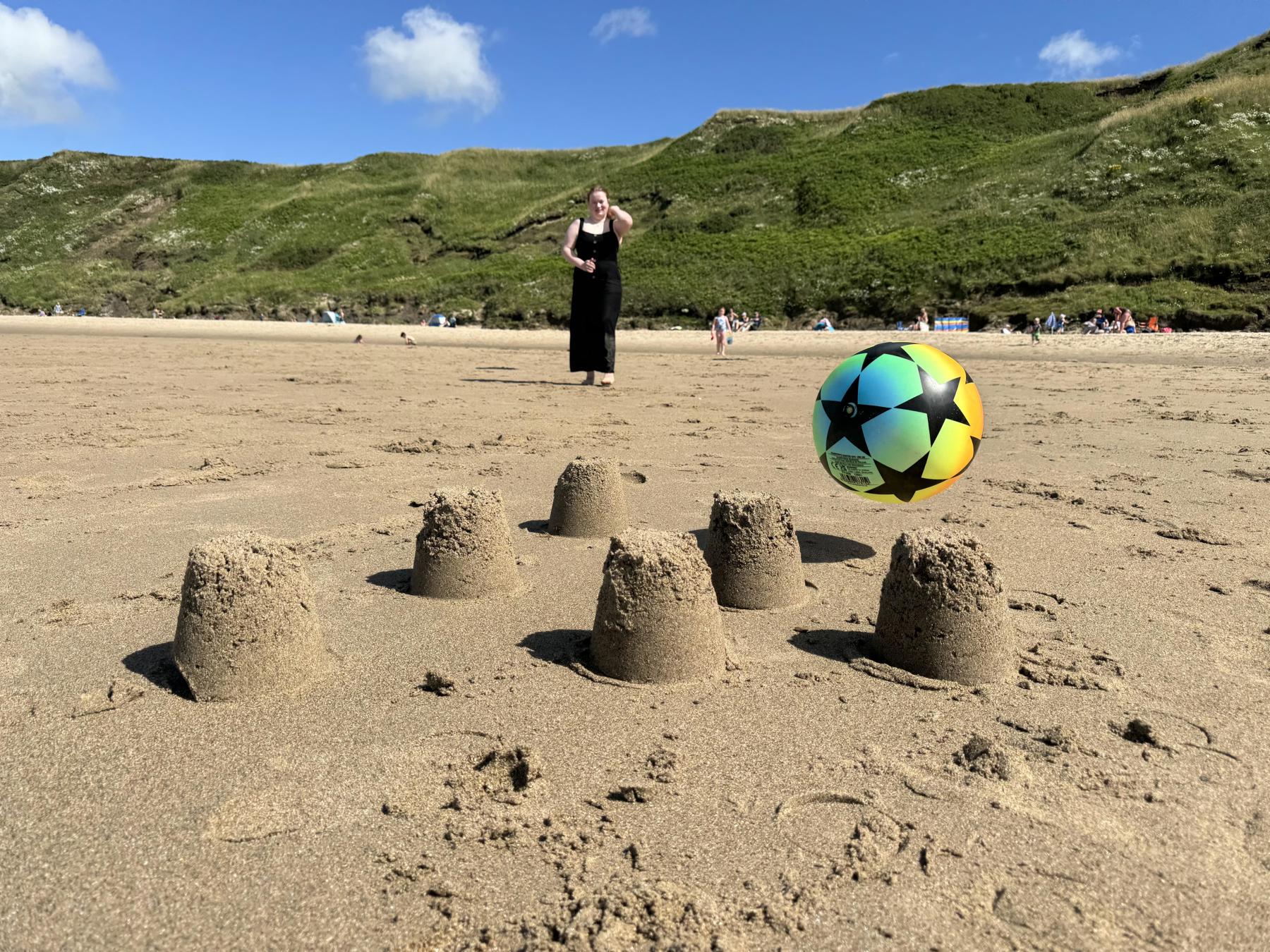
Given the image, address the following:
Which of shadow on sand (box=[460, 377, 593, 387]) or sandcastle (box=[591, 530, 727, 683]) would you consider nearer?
sandcastle (box=[591, 530, 727, 683])

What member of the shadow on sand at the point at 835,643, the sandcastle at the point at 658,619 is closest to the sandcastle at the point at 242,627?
the sandcastle at the point at 658,619

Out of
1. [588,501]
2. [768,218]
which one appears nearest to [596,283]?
[588,501]

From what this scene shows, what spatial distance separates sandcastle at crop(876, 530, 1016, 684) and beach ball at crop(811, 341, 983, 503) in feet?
3.84

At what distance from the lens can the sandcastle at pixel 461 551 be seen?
356 centimetres

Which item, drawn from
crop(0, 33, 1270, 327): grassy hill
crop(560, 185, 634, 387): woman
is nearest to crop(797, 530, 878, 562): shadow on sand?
crop(560, 185, 634, 387): woman

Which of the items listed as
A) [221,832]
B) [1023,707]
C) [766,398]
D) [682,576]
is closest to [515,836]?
[221,832]

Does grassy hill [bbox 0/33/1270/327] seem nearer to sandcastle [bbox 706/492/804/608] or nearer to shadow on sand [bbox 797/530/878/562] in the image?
shadow on sand [bbox 797/530/878/562]

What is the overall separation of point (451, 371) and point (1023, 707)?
1206 centimetres

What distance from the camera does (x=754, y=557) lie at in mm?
3490

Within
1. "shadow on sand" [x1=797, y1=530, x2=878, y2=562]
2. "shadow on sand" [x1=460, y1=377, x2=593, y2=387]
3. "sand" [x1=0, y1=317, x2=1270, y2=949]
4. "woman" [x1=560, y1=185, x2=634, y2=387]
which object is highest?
"woman" [x1=560, y1=185, x2=634, y2=387]

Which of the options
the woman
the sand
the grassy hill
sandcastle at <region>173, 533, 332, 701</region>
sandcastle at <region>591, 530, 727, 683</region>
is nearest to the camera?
the sand

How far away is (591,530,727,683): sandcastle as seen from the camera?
282 cm

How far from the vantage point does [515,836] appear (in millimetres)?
2010

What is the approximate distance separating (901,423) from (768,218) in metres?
39.9
